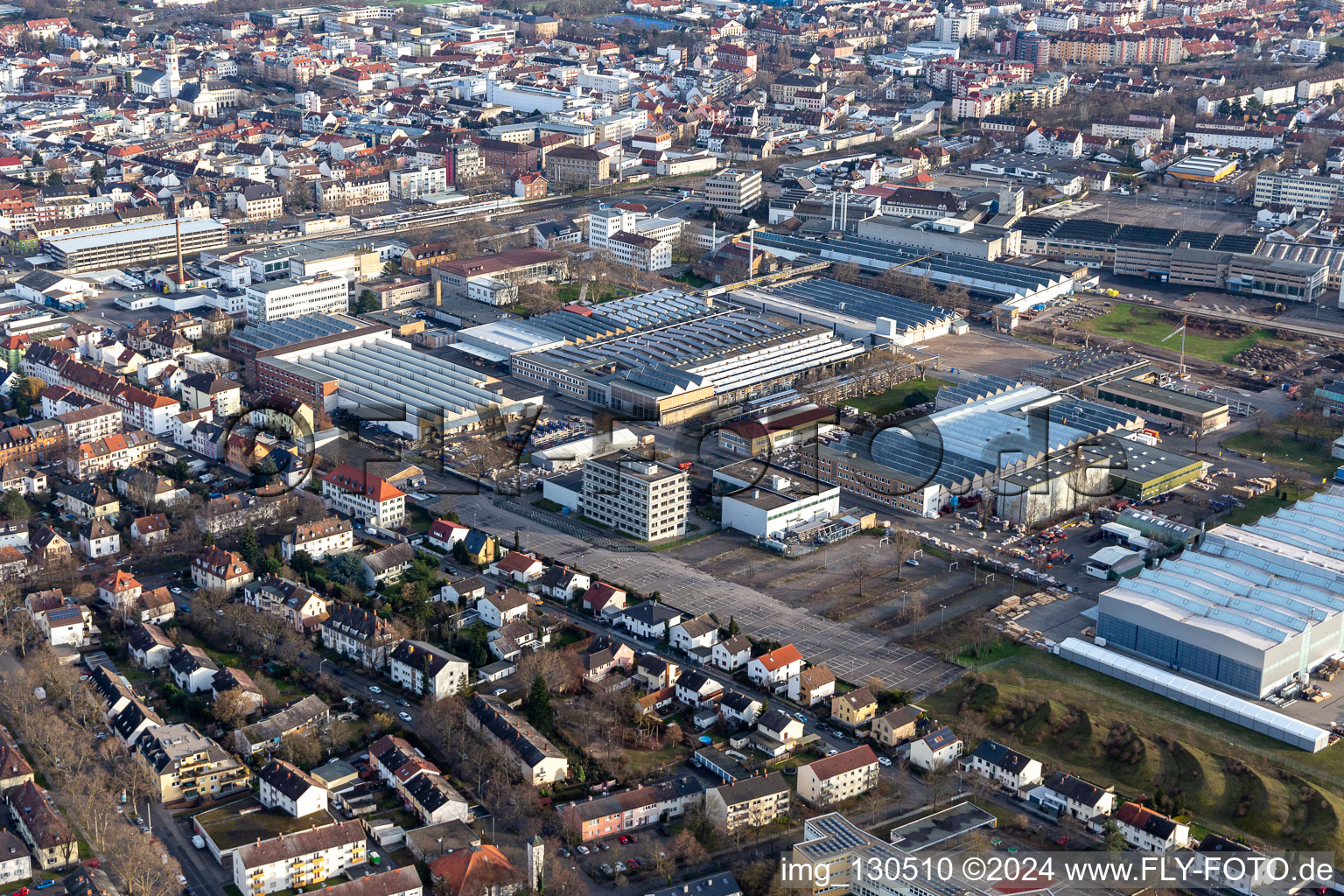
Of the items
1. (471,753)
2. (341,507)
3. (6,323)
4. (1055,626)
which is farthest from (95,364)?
(1055,626)

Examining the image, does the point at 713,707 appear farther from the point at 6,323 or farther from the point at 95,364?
the point at 6,323

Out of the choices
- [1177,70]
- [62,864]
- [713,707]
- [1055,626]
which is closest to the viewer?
[62,864]

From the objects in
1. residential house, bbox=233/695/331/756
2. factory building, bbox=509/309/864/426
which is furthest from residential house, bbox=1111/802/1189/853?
factory building, bbox=509/309/864/426

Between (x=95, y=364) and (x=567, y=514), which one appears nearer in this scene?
(x=567, y=514)

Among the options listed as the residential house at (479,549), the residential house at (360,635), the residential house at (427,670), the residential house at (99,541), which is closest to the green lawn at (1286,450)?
the residential house at (479,549)

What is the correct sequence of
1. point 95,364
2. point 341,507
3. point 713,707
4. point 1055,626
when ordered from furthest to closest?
1. point 95,364
2. point 341,507
3. point 1055,626
4. point 713,707

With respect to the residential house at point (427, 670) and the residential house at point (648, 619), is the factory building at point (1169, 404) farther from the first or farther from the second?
the residential house at point (427, 670)

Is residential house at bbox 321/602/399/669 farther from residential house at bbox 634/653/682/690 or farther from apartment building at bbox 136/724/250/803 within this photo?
residential house at bbox 634/653/682/690
